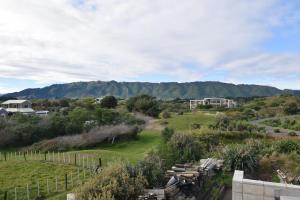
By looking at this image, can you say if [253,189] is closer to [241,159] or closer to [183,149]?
[241,159]

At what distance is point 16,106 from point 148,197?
53.4 meters

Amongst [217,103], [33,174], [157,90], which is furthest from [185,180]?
[157,90]

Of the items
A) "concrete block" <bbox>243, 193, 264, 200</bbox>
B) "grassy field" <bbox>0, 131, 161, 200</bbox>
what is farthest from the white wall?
"grassy field" <bbox>0, 131, 161, 200</bbox>

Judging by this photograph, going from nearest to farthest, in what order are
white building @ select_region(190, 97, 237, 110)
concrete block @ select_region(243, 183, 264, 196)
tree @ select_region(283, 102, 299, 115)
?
1. concrete block @ select_region(243, 183, 264, 196)
2. tree @ select_region(283, 102, 299, 115)
3. white building @ select_region(190, 97, 237, 110)

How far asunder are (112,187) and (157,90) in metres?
176

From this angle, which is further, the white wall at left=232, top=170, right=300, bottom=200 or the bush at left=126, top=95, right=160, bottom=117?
the bush at left=126, top=95, right=160, bottom=117

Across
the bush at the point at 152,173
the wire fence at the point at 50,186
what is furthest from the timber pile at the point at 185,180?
the wire fence at the point at 50,186

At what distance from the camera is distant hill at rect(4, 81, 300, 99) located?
17450 cm

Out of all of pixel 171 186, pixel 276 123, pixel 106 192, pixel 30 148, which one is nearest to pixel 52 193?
pixel 171 186

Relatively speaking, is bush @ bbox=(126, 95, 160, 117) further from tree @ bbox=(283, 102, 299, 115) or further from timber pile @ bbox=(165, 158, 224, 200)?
timber pile @ bbox=(165, 158, 224, 200)

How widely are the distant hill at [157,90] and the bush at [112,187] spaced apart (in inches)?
6456

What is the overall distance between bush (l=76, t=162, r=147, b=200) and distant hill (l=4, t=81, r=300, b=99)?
163993 mm

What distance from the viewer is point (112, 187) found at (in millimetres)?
6680

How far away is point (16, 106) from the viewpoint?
56000 mm
